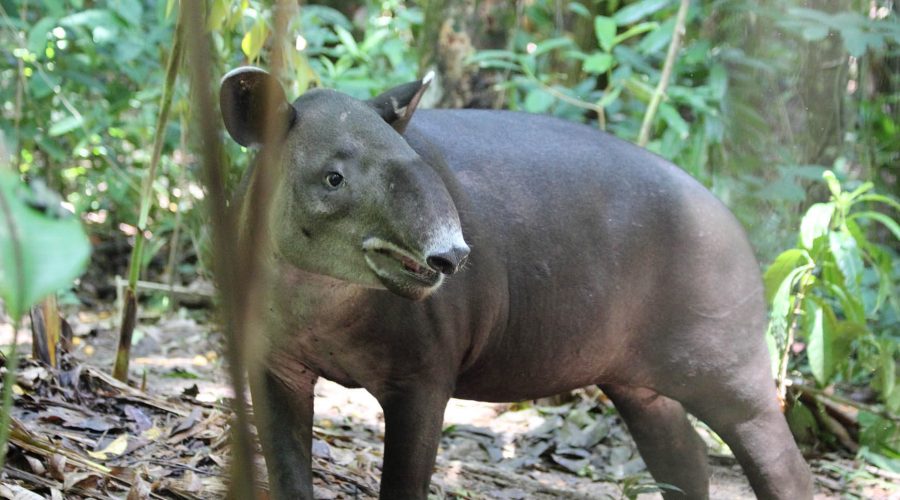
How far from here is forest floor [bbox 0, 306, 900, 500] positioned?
3443 mm

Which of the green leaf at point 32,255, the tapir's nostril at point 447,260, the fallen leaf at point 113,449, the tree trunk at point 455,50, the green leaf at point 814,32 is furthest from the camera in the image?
the tree trunk at point 455,50

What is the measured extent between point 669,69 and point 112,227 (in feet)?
13.2

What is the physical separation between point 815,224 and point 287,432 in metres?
2.64

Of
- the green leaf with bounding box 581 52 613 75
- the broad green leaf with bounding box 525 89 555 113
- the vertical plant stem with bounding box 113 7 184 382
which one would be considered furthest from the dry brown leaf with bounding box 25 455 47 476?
the green leaf with bounding box 581 52 613 75

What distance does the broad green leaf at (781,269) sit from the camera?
16.3 feet

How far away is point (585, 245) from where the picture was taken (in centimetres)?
389

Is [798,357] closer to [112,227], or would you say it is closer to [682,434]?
[682,434]

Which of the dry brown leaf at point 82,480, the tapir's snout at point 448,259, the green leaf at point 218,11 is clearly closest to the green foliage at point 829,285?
the tapir's snout at point 448,259

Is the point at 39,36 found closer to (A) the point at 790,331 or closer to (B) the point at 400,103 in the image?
(B) the point at 400,103

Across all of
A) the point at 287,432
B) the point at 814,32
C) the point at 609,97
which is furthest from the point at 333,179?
the point at 609,97

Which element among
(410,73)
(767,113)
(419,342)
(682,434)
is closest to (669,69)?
(767,113)

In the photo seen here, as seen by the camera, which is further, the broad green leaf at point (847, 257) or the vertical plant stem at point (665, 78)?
the vertical plant stem at point (665, 78)

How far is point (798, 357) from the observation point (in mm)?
6000

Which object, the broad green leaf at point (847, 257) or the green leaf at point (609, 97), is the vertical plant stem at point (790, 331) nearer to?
the broad green leaf at point (847, 257)
